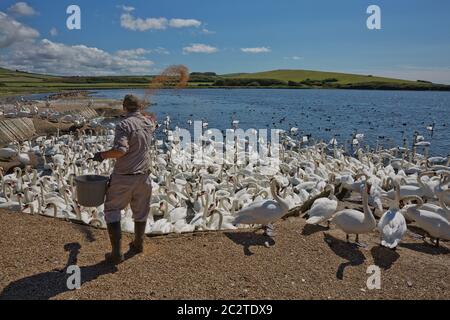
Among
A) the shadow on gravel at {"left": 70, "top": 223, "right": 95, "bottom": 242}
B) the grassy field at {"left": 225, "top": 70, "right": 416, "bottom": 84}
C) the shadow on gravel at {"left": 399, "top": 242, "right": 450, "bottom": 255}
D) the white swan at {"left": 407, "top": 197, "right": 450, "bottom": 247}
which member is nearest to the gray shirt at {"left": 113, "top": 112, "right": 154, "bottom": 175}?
the shadow on gravel at {"left": 70, "top": 223, "right": 95, "bottom": 242}

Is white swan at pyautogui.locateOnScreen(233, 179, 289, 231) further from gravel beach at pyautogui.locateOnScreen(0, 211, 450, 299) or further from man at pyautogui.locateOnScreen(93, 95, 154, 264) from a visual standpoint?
man at pyautogui.locateOnScreen(93, 95, 154, 264)

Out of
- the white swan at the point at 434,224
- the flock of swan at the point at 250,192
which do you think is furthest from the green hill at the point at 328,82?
the white swan at the point at 434,224

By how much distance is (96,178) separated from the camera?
6664 mm

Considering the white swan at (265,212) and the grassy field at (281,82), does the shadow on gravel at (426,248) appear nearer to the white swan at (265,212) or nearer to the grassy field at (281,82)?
the white swan at (265,212)

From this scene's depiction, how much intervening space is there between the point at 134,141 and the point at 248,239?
2.89 m

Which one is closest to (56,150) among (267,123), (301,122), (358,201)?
(358,201)

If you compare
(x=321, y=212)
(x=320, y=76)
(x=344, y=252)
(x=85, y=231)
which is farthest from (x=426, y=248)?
Result: (x=320, y=76)

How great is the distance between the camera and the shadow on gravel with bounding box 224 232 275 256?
7.34 m

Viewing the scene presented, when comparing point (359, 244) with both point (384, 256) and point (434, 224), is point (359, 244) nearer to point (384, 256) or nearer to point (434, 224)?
point (384, 256)

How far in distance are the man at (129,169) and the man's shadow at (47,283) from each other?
29 cm

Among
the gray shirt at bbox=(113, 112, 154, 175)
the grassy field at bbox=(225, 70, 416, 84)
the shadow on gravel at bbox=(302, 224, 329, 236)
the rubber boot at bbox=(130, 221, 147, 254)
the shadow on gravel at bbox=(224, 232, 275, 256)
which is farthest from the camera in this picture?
the grassy field at bbox=(225, 70, 416, 84)

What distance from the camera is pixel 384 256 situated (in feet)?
23.6

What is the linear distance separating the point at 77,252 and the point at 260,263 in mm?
2903

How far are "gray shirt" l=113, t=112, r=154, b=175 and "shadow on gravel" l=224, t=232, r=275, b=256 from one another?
2.27 meters
